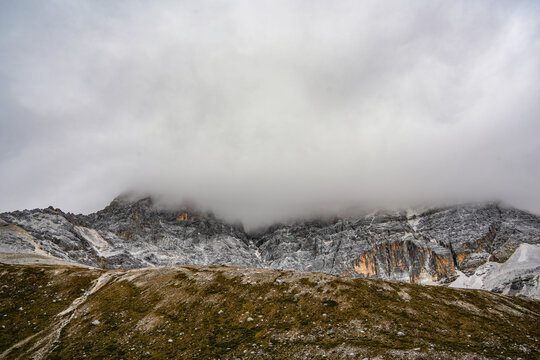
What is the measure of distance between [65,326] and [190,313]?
19.9 metres

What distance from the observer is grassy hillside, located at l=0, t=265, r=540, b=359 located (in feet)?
94.6

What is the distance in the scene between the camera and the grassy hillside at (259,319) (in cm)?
2884

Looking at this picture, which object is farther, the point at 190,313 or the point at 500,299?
the point at 500,299

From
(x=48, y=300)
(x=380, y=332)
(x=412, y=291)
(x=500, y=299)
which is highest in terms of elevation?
(x=48, y=300)

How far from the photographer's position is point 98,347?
3503 cm

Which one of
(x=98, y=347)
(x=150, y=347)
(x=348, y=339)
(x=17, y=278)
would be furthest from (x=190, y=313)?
(x=17, y=278)

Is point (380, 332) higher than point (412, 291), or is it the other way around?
point (380, 332)

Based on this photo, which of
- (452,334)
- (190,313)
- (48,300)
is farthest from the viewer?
(48,300)

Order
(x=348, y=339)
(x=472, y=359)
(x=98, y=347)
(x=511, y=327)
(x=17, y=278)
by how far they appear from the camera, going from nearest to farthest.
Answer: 1. (x=472, y=359)
2. (x=348, y=339)
3. (x=98, y=347)
4. (x=511, y=327)
5. (x=17, y=278)

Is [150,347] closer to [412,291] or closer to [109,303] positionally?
[109,303]

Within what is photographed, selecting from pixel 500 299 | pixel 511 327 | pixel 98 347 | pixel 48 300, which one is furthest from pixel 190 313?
pixel 500 299

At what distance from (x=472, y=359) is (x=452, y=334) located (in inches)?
395

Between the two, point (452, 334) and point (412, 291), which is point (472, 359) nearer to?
point (452, 334)

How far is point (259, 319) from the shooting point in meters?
38.2
